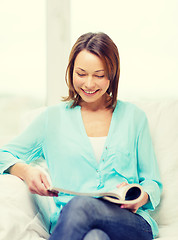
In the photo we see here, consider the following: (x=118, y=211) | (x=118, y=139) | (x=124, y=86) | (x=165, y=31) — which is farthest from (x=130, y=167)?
(x=165, y=31)

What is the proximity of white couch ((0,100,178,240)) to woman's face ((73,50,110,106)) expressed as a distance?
15.5 inches

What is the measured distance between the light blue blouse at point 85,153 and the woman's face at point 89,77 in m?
0.12

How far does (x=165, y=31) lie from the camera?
231 cm

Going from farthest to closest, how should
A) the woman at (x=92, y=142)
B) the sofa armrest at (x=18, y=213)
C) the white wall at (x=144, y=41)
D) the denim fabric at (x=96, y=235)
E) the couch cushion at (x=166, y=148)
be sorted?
the white wall at (x=144, y=41), the couch cushion at (x=166, y=148), the woman at (x=92, y=142), the sofa armrest at (x=18, y=213), the denim fabric at (x=96, y=235)

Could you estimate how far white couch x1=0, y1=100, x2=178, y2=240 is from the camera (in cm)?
114

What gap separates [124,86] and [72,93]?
2.99 ft

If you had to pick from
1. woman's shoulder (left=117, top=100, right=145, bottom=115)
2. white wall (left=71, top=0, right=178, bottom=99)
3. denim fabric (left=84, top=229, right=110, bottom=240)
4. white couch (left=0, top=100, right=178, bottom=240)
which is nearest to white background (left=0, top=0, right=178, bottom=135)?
white wall (left=71, top=0, right=178, bottom=99)

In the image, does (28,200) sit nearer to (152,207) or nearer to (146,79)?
(152,207)

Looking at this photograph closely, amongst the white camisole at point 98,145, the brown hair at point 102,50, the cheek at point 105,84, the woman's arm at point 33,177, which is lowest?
the woman's arm at point 33,177

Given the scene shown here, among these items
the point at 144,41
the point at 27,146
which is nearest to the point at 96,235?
the point at 27,146

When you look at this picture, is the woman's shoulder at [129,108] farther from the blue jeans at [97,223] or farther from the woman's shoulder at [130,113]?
the blue jeans at [97,223]

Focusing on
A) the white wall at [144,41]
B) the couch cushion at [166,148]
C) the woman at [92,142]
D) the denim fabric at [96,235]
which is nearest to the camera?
the denim fabric at [96,235]

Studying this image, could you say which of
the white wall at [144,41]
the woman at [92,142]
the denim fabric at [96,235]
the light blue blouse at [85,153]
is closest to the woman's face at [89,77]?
the woman at [92,142]

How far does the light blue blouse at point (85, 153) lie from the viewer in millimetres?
1344
